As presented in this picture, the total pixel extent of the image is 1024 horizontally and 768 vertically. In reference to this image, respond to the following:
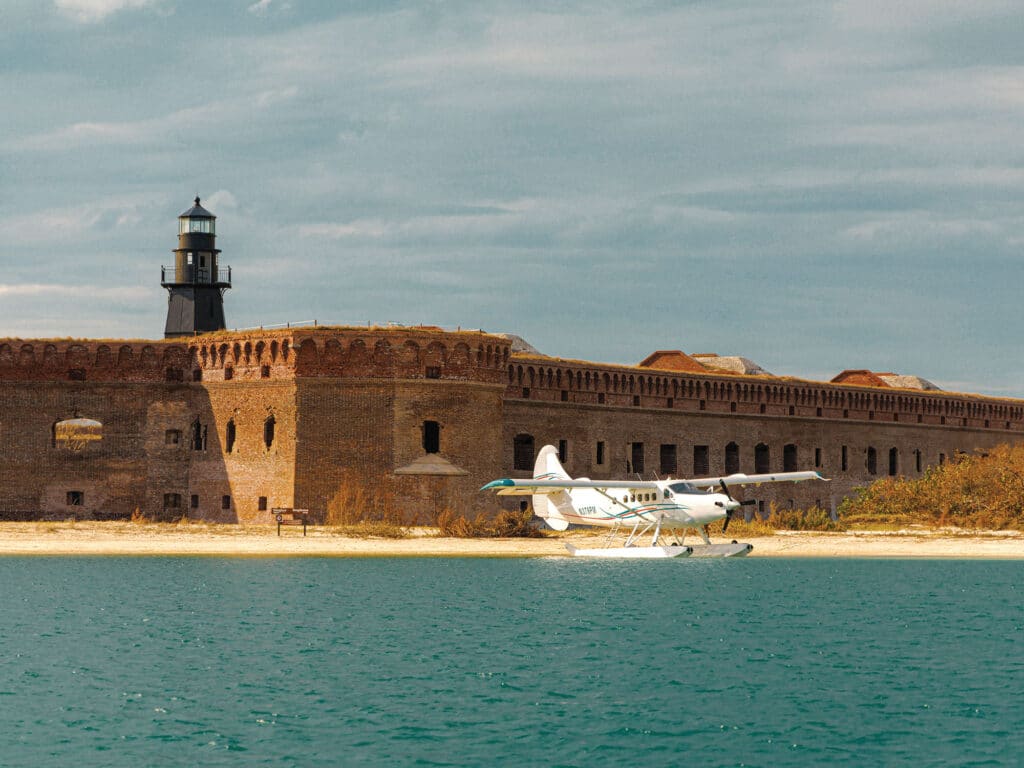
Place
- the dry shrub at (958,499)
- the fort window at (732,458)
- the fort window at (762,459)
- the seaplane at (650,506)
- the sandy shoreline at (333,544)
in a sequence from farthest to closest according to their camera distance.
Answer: the fort window at (762,459) → the fort window at (732,458) → the dry shrub at (958,499) → the sandy shoreline at (333,544) → the seaplane at (650,506)

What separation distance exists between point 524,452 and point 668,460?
8.24m

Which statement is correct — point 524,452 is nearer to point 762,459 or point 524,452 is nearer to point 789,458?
point 762,459

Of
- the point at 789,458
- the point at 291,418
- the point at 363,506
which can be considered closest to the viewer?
the point at 363,506

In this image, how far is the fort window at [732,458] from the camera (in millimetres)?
64500

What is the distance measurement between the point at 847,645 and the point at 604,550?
15722 mm

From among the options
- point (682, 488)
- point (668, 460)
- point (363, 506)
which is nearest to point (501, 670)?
point (682, 488)

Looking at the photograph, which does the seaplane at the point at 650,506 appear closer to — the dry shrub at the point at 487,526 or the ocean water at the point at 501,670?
the ocean water at the point at 501,670

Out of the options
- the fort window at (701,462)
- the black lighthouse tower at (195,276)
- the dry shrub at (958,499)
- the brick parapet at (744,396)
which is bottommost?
the dry shrub at (958,499)

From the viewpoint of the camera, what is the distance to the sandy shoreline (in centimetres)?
4438

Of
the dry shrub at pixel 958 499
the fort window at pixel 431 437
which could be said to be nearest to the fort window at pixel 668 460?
the dry shrub at pixel 958 499

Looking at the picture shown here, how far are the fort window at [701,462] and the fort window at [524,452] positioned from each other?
9919 mm

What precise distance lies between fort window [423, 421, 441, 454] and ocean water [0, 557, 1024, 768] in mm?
9280

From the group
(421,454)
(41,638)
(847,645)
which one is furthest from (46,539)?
(847,645)

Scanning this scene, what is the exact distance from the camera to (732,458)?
212 ft
